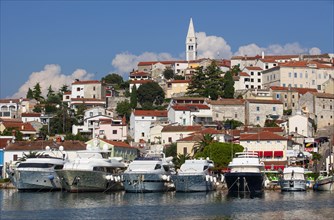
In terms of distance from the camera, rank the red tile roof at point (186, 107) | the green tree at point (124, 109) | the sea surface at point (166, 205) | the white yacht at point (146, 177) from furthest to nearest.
→ the green tree at point (124, 109), the red tile roof at point (186, 107), the white yacht at point (146, 177), the sea surface at point (166, 205)

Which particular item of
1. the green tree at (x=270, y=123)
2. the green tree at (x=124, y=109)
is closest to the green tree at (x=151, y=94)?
the green tree at (x=124, y=109)

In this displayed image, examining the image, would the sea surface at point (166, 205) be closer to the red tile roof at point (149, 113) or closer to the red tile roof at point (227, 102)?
the red tile roof at point (149, 113)

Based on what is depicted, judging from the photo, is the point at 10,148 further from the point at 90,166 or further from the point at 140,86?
the point at 140,86

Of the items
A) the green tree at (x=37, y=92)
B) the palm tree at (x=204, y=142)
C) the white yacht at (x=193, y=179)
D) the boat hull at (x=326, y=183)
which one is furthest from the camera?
the green tree at (x=37, y=92)

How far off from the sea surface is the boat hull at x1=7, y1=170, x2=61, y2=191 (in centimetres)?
191

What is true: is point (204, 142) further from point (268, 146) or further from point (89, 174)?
point (89, 174)

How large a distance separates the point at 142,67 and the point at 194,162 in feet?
338

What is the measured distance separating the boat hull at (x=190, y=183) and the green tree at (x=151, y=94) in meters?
66.4

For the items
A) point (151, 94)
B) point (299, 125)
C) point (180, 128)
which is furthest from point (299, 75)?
point (180, 128)

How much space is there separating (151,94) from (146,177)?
224ft

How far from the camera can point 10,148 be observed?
291ft

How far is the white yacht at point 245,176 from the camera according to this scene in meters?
63.7

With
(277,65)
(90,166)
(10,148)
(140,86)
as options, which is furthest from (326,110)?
(90,166)

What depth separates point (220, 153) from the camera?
8025cm
